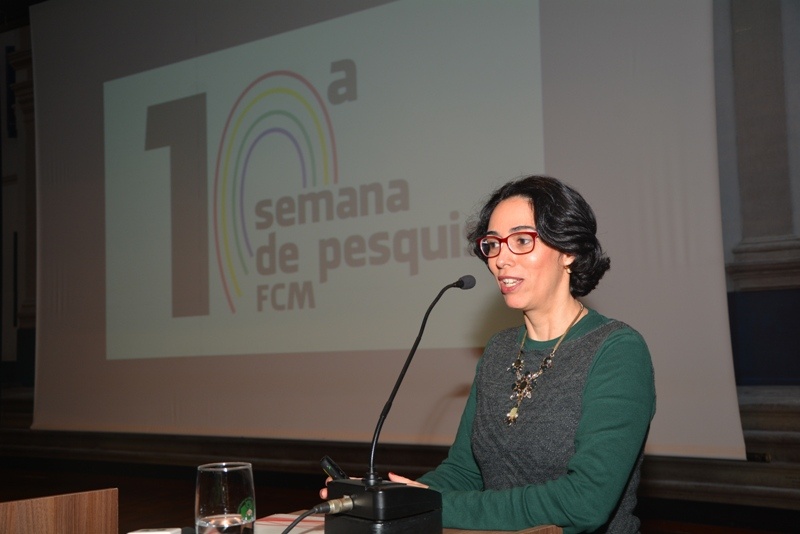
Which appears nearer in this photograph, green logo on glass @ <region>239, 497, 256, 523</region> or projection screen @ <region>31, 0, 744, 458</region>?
green logo on glass @ <region>239, 497, 256, 523</region>

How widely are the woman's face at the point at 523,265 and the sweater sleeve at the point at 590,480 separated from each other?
24cm

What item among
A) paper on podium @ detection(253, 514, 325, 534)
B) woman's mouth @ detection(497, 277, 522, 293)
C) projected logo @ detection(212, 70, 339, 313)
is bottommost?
paper on podium @ detection(253, 514, 325, 534)

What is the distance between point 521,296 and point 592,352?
0.19m

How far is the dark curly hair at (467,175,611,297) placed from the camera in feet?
5.45

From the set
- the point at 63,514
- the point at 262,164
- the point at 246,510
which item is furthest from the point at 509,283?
the point at 262,164

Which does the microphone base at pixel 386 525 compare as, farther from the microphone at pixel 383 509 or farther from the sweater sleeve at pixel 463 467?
the sweater sleeve at pixel 463 467

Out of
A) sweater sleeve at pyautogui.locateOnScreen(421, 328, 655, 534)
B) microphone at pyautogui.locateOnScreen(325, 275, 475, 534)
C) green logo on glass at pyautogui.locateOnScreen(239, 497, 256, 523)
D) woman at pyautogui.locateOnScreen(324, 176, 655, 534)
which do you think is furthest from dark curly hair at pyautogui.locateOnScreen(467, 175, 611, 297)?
green logo on glass at pyautogui.locateOnScreen(239, 497, 256, 523)

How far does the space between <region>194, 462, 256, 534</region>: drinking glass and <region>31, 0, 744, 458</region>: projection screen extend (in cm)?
243

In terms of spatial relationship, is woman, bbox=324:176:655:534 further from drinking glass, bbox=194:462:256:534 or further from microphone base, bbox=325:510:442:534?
drinking glass, bbox=194:462:256:534

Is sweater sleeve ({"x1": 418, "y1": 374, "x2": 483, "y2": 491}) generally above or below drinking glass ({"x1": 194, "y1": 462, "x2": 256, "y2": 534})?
below

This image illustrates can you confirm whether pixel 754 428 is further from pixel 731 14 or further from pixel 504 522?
pixel 504 522

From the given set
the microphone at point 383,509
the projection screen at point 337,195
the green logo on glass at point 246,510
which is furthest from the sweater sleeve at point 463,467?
the projection screen at point 337,195

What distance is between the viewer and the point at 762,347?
3.63 metres

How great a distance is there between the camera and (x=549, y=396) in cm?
162
